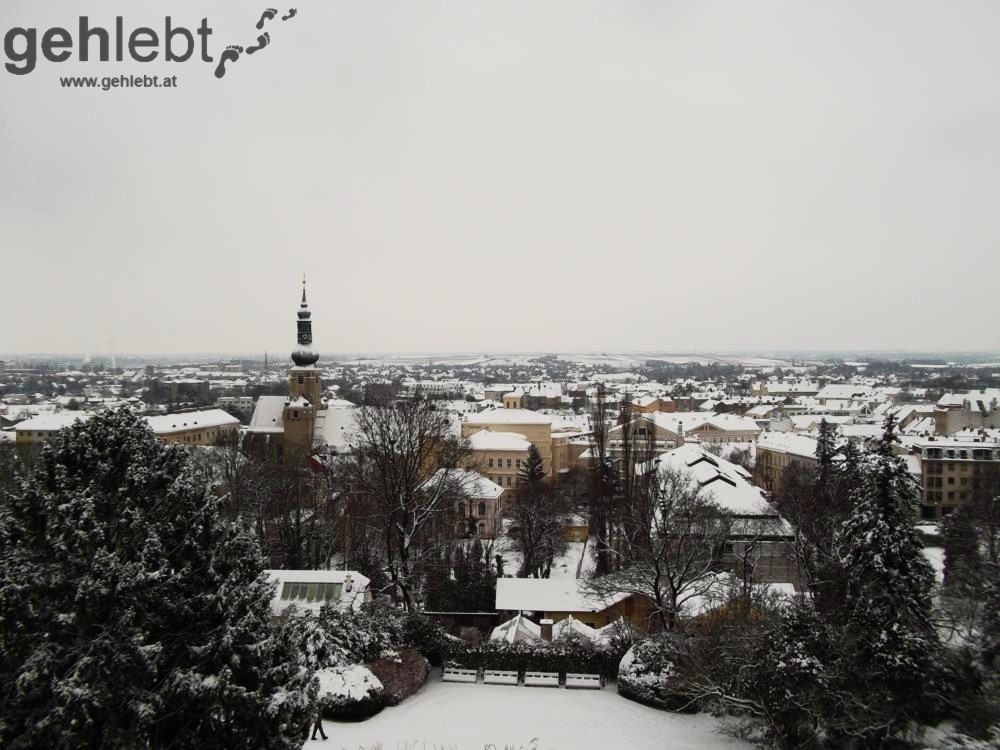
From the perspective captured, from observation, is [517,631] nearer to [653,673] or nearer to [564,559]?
[653,673]

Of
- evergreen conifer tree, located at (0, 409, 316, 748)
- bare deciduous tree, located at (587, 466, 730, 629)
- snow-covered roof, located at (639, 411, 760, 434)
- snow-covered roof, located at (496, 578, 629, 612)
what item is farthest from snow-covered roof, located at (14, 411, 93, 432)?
evergreen conifer tree, located at (0, 409, 316, 748)

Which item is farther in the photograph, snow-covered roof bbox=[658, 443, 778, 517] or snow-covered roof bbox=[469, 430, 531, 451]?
snow-covered roof bbox=[469, 430, 531, 451]

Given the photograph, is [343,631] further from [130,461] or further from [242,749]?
[130,461]

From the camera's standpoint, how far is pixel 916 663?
40.8 feet

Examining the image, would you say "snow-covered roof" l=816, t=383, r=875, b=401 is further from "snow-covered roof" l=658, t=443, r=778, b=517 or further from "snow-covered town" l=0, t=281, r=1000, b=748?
"snow-covered roof" l=658, t=443, r=778, b=517

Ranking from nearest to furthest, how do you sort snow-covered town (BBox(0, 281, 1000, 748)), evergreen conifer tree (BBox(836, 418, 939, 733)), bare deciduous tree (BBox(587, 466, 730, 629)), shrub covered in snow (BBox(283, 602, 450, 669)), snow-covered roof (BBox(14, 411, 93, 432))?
snow-covered town (BBox(0, 281, 1000, 748))
evergreen conifer tree (BBox(836, 418, 939, 733))
shrub covered in snow (BBox(283, 602, 450, 669))
bare deciduous tree (BBox(587, 466, 730, 629))
snow-covered roof (BBox(14, 411, 93, 432))

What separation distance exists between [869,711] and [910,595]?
3.82 metres

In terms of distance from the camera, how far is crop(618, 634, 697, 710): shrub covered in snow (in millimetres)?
15406

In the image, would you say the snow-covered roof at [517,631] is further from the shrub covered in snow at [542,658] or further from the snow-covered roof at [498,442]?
the snow-covered roof at [498,442]

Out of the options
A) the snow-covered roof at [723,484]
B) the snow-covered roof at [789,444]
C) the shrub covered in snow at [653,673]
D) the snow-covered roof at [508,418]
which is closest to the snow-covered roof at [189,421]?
the snow-covered roof at [508,418]

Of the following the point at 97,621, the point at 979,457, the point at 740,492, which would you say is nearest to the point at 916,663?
the point at 97,621

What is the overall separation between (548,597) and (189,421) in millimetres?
50895

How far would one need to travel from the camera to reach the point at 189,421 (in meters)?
63.0

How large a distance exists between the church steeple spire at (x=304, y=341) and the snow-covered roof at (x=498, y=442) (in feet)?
43.9
